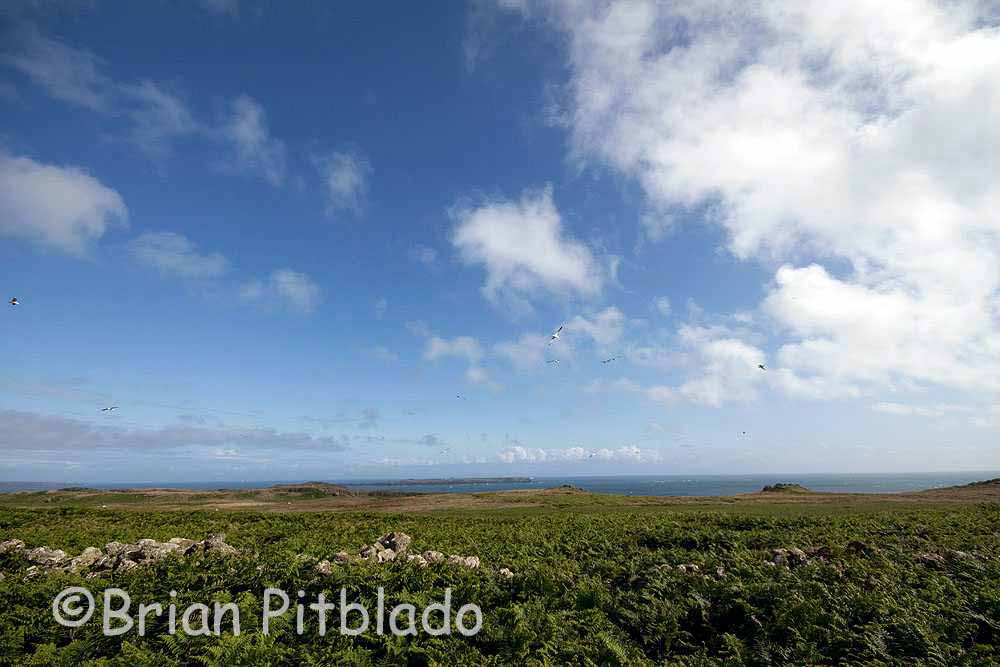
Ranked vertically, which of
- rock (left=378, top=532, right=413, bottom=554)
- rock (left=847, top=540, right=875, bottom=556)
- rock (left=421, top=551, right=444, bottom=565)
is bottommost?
rock (left=847, top=540, right=875, bottom=556)

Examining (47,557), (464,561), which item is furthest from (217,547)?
(464,561)

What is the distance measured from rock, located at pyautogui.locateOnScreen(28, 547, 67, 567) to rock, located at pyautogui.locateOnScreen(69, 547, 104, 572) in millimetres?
380

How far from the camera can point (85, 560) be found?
14.0 m

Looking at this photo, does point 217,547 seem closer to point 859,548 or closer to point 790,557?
point 790,557

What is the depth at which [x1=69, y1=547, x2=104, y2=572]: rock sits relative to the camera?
1334 cm

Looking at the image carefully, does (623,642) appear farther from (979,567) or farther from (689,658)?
(979,567)

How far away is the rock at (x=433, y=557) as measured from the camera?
559 inches

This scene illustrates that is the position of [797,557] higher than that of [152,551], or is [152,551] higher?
[152,551]

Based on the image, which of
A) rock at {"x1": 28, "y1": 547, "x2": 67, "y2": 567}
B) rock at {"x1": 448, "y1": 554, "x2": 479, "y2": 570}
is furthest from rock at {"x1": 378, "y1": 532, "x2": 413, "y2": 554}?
rock at {"x1": 28, "y1": 547, "x2": 67, "y2": 567}

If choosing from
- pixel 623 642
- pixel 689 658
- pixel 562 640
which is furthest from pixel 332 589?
pixel 689 658
